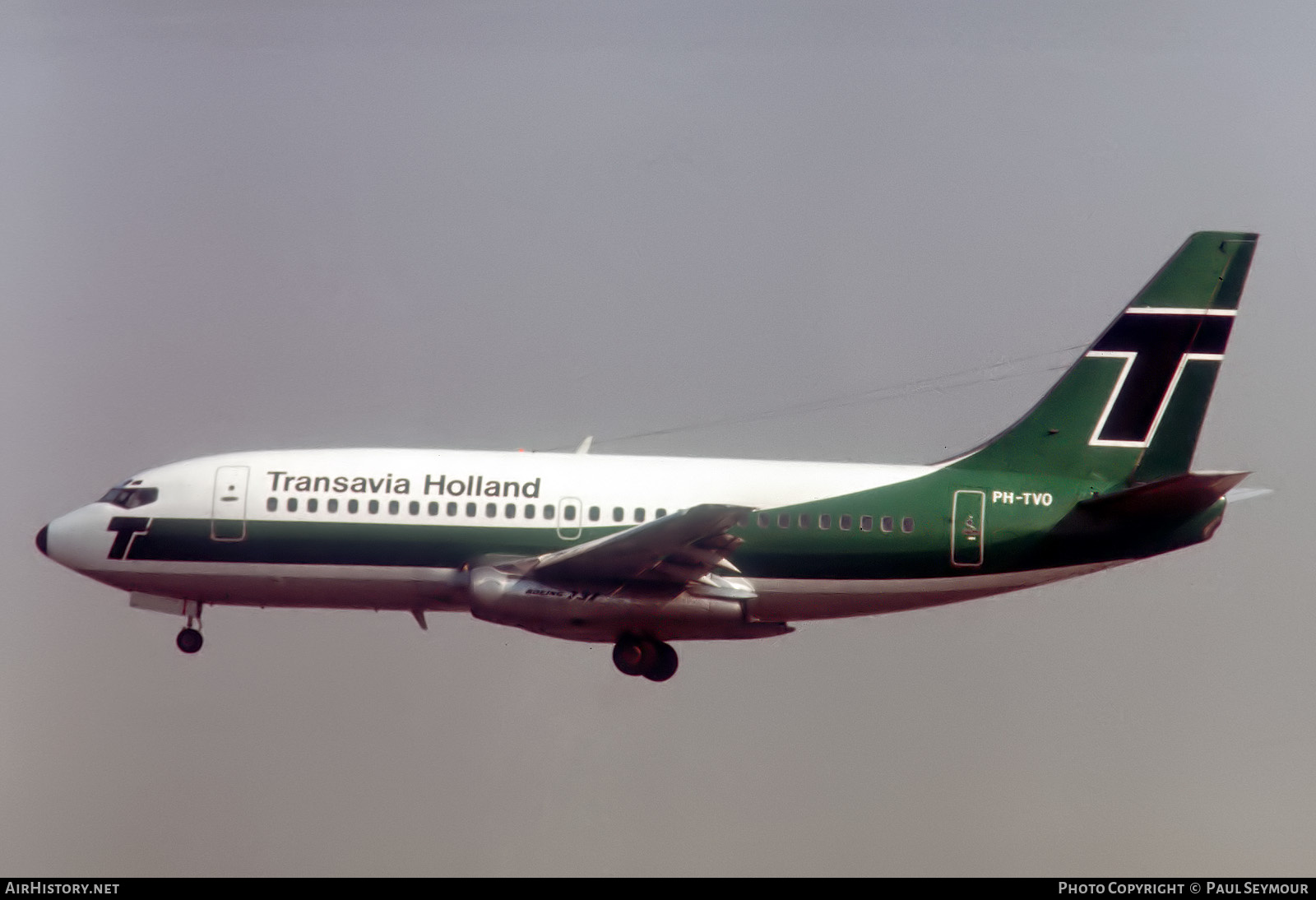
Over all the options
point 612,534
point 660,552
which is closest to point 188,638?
point 612,534

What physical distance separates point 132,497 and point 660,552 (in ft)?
Result: 37.6

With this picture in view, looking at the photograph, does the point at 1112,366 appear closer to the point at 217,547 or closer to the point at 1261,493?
the point at 1261,493

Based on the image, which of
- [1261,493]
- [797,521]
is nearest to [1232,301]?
[1261,493]

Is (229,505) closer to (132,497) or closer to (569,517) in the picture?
(132,497)

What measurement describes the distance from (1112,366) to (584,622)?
42.0 feet

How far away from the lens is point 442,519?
29.5m

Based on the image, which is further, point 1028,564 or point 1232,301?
point 1232,301

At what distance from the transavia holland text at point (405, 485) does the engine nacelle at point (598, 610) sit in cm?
174

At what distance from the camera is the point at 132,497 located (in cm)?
3075

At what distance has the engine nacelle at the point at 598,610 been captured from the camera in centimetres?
2869

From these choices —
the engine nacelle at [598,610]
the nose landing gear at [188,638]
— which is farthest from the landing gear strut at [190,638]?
the engine nacelle at [598,610]
